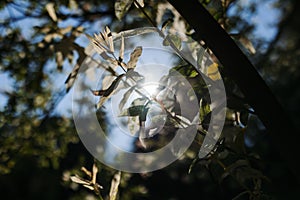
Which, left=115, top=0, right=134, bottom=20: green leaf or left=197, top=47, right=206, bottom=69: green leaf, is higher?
left=115, top=0, right=134, bottom=20: green leaf

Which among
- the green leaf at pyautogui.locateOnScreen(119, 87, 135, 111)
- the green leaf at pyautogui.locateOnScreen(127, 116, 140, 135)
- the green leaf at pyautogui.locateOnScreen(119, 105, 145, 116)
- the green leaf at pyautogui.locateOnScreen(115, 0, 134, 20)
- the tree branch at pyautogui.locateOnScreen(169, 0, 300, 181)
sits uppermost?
the green leaf at pyautogui.locateOnScreen(115, 0, 134, 20)

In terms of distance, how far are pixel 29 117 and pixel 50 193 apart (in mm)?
1541

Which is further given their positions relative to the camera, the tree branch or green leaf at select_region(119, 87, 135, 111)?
green leaf at select_region(119, 87, 135, 111)

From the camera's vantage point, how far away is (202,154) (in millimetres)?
449

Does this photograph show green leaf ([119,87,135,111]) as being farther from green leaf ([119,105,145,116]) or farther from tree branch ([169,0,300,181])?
tree branch ([169,0,300,181])

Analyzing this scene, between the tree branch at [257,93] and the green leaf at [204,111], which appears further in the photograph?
the green leaf at [204,111]

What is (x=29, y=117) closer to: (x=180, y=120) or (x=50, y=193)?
(x=180, y=120)

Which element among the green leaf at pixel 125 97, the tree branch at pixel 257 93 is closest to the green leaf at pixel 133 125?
the green leaf at pixel 125 97

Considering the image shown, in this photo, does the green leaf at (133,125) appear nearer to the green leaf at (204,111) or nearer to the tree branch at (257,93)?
the green leaf at (204,111)

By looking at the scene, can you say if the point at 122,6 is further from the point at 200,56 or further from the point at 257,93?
the point at 257,93

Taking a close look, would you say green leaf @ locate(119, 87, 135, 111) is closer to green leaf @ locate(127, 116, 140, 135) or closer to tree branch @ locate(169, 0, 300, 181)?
green leaf @ locate(127, 116, 140, 135)

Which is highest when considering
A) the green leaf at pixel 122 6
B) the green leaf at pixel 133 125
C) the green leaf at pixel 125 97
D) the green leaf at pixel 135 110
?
the green leaf at pixel 122 6

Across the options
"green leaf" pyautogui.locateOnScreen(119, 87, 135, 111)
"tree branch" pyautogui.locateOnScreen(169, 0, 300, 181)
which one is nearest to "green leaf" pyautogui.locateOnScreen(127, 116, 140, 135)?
"green leaf" pyautogui.locateOnScreen(119, 87, 135, 111)

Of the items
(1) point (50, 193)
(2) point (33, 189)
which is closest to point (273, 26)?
(1) point (50, 193)
